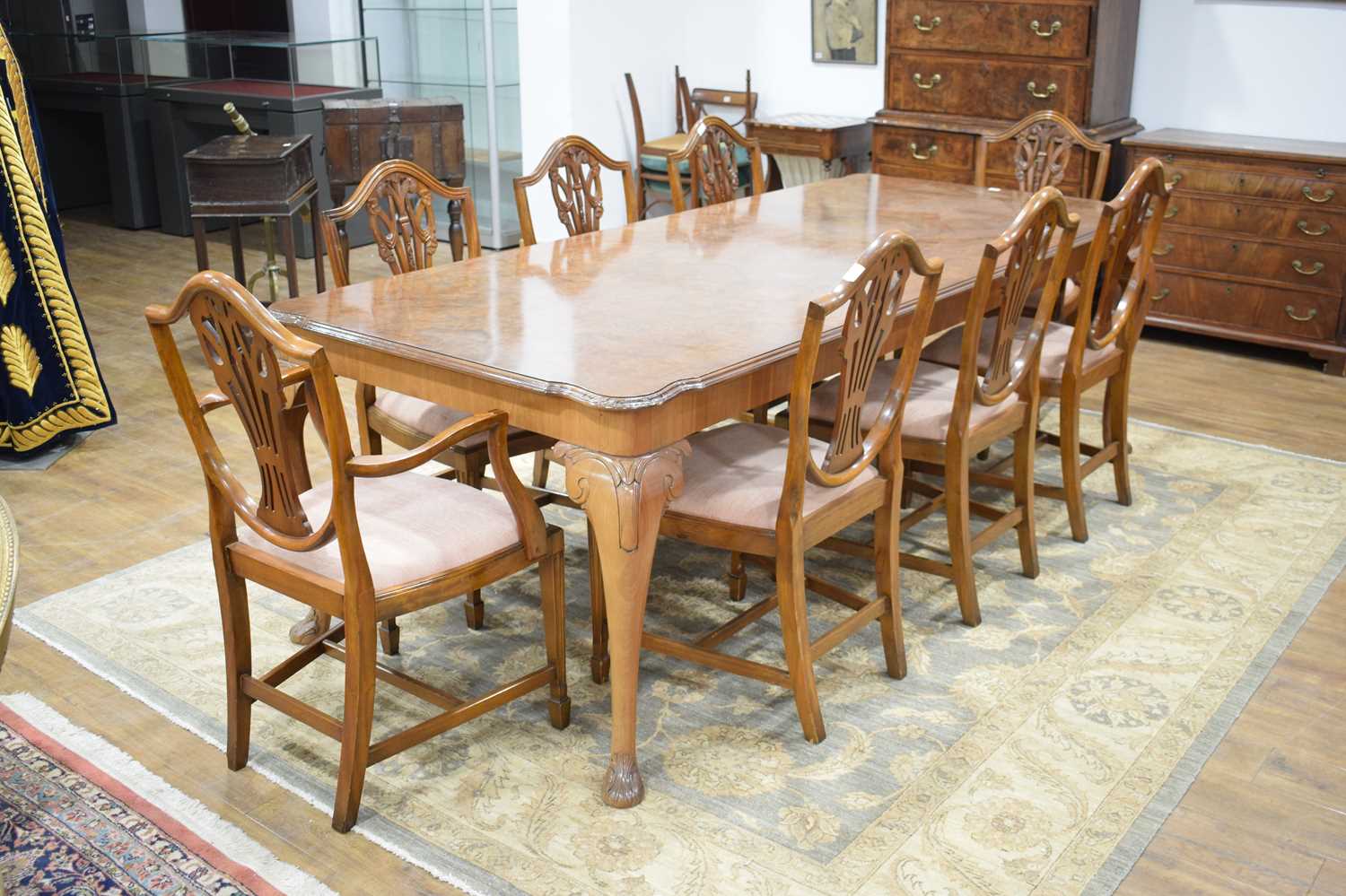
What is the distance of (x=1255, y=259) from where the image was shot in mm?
5172

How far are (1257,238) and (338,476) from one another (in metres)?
4.16

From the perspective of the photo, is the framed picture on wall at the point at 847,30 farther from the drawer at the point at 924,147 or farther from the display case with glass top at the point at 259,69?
the display case with glass top at the point at 259,69

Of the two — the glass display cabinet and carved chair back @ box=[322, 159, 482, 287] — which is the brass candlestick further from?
carved chair back @ box=[322, 159, 482, 287]

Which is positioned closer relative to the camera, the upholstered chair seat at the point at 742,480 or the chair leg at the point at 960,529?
the upholstered chair seat at the point at 742,480

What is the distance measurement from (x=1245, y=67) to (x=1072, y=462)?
9.26 feet

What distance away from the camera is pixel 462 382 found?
2.51 metres

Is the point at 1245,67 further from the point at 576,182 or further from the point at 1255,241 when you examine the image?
the point at 576,182

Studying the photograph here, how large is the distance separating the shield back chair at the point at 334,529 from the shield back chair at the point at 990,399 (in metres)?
0.90

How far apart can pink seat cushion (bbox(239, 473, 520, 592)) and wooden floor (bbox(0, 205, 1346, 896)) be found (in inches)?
19.4

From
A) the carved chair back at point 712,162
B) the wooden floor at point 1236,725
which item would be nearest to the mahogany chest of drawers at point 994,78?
the wooden floor at point 1236,725

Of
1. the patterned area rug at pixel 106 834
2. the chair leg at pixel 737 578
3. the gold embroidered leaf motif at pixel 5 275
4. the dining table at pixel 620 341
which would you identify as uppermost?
the dining table at pixel 620 341

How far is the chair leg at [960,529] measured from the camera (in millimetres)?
3100

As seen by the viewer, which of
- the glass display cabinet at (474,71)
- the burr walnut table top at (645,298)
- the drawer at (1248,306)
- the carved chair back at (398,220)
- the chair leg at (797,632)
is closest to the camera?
the burr walnut table top at (645,298)

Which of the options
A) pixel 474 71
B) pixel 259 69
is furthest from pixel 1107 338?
pixel 259 69
